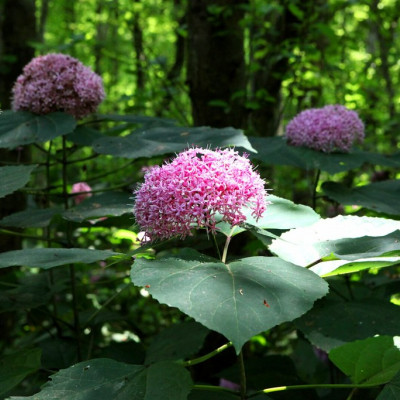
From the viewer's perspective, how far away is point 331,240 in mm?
1834

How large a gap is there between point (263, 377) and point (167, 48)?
59.5ft

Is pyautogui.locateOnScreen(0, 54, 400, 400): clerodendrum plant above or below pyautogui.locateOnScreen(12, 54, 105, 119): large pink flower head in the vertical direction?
below

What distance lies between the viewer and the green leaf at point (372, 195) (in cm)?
275

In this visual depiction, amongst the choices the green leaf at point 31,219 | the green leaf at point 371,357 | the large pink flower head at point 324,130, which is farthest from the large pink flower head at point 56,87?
the green leaf at point 371,357

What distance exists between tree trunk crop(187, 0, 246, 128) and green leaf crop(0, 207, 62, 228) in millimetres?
1740

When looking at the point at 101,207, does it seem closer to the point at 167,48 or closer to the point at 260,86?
the point at 260,86

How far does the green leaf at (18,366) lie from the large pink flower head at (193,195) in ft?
3.02

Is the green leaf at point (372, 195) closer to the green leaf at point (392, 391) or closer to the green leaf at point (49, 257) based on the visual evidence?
the green leaf at point (392, 391)

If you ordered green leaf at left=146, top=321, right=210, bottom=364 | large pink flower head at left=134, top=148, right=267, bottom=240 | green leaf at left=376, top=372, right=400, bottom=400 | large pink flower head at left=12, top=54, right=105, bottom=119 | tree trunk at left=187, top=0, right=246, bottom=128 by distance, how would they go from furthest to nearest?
tree trunk at left=187, top=0, right=246, bottom=128 < large pink flower head at left=12, top=54, right=105, bottom=119 < green leaf at left=146, top=321, right=210, bottom=364 < large pink flower head at left=134, top=148, right=267, bottom=240 < green leaf at left=376, top=372, right=400, bottom=400

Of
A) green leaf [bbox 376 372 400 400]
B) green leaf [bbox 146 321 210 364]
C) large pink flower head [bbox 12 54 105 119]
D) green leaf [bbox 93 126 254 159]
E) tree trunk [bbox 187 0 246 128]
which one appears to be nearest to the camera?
green leaf [bbox 376 372 400 400]

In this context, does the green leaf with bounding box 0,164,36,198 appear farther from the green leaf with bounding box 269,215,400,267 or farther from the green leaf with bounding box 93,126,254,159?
the green leaf with bounding box 269,215,400,267

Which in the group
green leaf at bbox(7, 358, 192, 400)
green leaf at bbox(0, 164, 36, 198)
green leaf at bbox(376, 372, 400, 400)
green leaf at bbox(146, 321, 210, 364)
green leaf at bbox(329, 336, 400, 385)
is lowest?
green leaf at bbox(146, 321, 210, 364)

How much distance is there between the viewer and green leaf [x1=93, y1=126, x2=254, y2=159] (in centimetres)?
254

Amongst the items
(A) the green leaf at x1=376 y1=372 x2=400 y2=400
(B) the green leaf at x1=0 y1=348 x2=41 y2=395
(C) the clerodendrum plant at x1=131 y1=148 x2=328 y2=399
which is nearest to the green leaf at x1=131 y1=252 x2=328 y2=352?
(C) the clerodendrum plant at x1=131 y1=148 x2=328 y2=399
